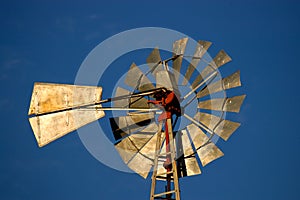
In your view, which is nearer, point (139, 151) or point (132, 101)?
point (139, 151)

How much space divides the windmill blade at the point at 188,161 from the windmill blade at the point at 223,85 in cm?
79

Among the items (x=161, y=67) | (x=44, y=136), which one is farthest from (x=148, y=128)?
(x=44, y=136)

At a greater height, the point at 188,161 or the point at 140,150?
the point at 140,150

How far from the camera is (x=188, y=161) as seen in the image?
9977 millimetres

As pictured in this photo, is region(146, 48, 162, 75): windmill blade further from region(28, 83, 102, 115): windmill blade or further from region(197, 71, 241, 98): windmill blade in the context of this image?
region(28, 83, 102, 115): windmill blade

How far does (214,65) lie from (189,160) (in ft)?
5.69

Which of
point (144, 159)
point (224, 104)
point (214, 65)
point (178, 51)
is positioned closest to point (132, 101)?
point (144, 159)

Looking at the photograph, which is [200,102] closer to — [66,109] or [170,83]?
[170,83]

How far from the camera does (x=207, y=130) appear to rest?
9898mm

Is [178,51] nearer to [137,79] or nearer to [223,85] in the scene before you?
[137,79]

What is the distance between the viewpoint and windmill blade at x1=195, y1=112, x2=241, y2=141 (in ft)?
31.0

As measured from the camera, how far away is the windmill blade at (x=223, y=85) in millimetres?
9648

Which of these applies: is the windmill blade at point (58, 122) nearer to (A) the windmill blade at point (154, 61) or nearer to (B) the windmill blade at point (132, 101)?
(B) the windmill blade at point (132, 101)

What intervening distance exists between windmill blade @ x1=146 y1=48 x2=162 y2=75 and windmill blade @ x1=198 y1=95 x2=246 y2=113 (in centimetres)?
105
